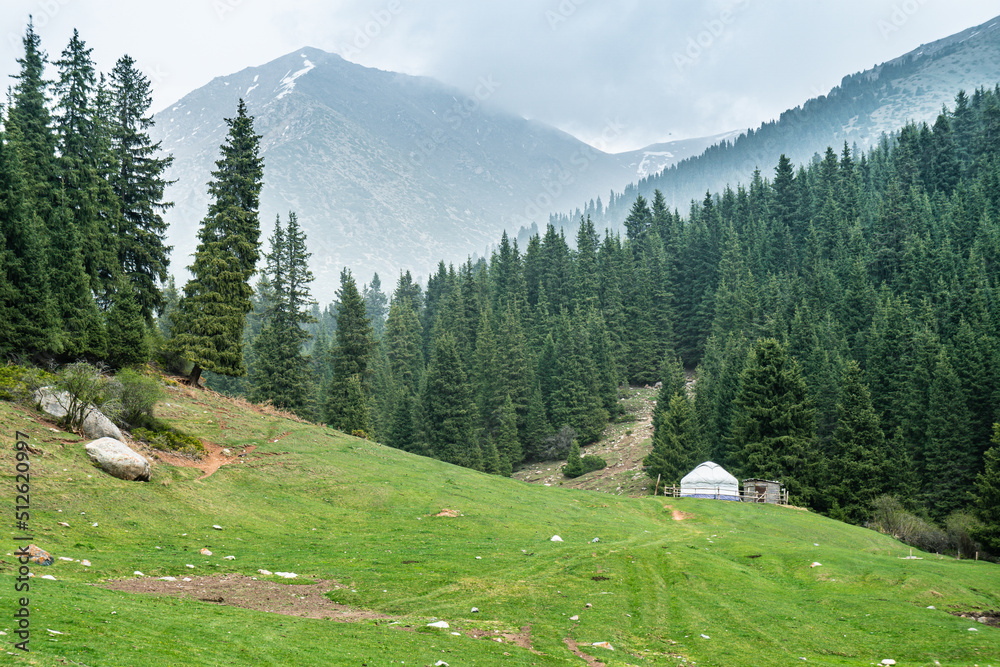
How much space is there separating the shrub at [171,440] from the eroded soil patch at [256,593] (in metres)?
15.8

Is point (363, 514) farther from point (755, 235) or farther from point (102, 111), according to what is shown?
point (755, 235)

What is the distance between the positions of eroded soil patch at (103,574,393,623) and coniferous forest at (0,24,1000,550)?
2554 centimetres

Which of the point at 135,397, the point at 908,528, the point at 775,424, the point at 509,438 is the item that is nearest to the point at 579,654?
the point at 135,397

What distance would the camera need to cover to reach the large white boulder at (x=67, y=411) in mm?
31625

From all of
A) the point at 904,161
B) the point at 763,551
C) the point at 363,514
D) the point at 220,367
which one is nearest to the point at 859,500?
the point at 763,551

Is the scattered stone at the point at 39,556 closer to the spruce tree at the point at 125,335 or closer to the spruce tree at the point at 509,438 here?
the spruce tree at the point at 125,335

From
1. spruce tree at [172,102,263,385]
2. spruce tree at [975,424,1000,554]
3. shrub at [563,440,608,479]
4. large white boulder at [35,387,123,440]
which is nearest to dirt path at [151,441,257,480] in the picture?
large white boulder at [35,387,123,440]

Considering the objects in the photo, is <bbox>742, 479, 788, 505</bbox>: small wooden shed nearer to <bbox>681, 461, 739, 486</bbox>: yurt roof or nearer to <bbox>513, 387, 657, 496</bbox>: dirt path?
<bbox>681, 461, 739, 486</bbox>: yurt roof

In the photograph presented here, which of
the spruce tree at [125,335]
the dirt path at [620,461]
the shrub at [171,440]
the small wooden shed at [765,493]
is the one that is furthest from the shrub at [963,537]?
the spruce tree at [125,335]

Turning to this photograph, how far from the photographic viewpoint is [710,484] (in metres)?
59.9

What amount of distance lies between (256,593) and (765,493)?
50.7 metres

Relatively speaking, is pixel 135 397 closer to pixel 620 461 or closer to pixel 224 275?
pixel 224 275

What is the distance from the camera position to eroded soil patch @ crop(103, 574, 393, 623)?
19203 mm

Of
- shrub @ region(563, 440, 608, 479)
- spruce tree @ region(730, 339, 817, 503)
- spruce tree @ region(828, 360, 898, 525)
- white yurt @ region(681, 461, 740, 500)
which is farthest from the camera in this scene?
shrub @ region(563, 440, 608, 479)
